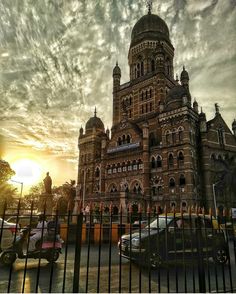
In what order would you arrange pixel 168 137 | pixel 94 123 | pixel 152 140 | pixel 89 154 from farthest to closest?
pixel 94 123 → pixel 89 154 → pixel 152 140 → pixel 168 137

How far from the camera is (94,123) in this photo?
139 feet

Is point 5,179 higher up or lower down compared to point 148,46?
lower down

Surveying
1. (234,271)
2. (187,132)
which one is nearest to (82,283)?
(234,271)

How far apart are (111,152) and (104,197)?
24.4 feet

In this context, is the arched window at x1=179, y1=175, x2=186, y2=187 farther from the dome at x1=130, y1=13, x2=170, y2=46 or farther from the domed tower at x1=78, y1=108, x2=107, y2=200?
the dome at x1=130, y1=13, x2=170, y2=46

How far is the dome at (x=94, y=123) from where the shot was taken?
4244 cm

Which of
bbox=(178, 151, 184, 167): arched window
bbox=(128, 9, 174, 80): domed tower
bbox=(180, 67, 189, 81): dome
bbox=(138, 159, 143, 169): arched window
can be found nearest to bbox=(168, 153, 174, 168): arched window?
bbox=(178, 151, 184, 167): arched window

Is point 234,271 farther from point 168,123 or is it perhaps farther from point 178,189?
point 168,123

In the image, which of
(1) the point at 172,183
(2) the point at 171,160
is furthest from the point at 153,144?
(1) the point at 172,183

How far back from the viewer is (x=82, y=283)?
5777 mm

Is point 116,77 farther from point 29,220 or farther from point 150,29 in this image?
point 29,220

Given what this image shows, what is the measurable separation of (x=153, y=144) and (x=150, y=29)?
23824 mm

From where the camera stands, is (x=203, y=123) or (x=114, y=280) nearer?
(x=114, y=280)

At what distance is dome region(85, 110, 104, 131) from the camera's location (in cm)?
4244
